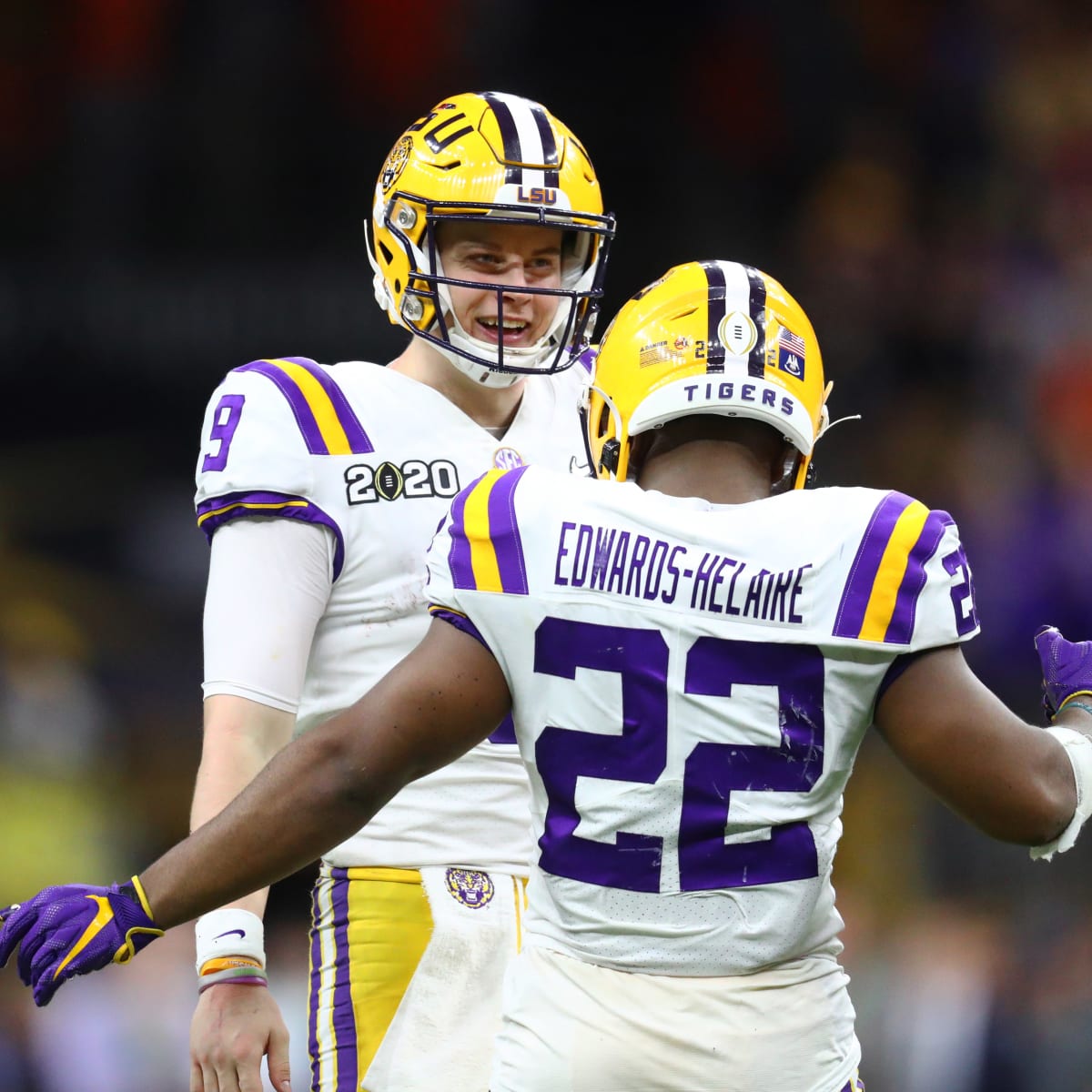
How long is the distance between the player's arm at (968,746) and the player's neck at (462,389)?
45.2 inches

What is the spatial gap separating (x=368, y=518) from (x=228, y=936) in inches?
27.6

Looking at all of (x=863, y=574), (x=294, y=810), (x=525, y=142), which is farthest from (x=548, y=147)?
(x=294, y=810)

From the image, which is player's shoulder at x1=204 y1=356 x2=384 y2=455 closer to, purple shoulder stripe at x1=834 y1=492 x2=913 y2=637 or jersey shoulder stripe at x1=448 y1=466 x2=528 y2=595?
jersey shoulder stripe at x1=448 y1=466 x2=528 y2=595

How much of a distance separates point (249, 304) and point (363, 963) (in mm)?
4672

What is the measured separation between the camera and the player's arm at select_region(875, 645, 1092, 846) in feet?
6.68

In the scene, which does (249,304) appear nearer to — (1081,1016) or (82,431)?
(82,431)

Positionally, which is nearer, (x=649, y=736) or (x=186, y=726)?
(x=649, y=736)

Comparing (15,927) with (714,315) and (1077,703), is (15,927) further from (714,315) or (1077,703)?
(1077,703)

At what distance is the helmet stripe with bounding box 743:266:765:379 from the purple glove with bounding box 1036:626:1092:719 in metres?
0.58

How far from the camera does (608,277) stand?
7066mm

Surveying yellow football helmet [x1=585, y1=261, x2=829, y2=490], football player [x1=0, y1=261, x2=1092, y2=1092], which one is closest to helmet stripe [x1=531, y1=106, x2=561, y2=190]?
yellow football helmet [x1=585, y1=261, x2=829, y2=490]

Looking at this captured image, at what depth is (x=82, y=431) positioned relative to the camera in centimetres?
684

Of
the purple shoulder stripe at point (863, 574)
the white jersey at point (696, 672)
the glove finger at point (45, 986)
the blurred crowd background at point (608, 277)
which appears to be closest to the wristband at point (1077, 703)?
the white jersey at point (696, 672)

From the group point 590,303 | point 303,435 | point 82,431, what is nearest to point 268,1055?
point 303,435
